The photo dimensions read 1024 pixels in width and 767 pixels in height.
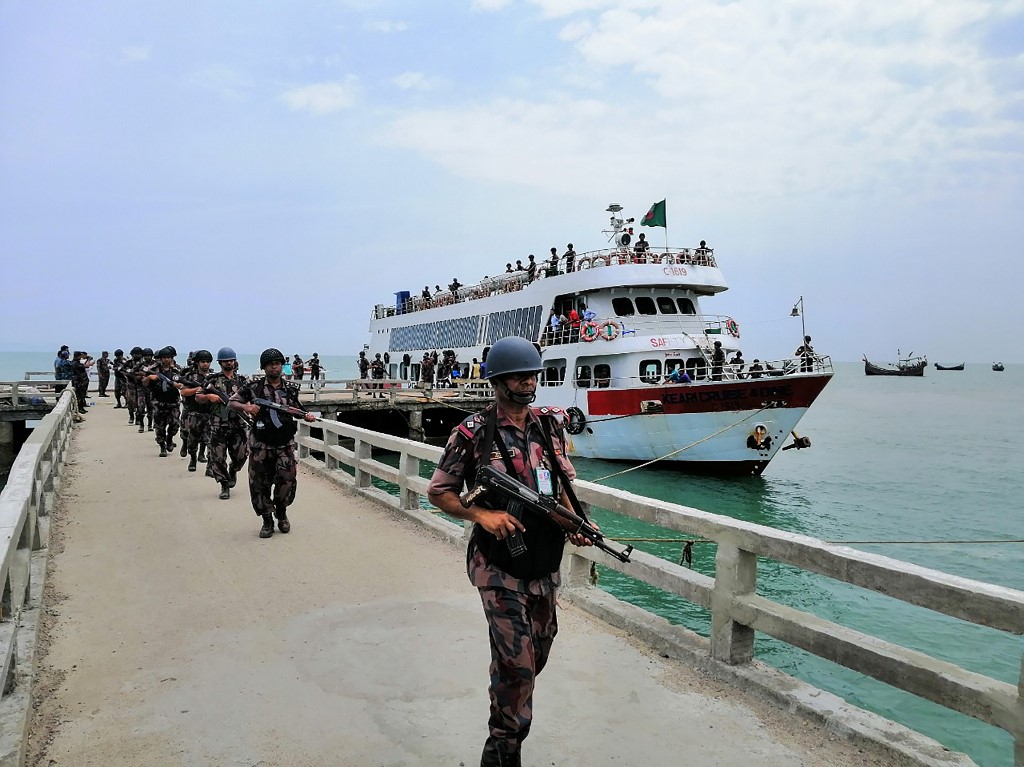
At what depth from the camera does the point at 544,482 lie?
3.00m

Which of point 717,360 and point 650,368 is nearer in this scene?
point 717,360

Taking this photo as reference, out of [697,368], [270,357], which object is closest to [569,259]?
[697,368]

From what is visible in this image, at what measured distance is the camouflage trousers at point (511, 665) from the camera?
2822 mm

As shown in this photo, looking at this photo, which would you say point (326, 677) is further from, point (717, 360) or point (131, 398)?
point (131, 398)

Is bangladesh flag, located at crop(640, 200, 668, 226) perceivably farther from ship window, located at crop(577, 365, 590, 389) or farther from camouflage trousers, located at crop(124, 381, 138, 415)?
camouflage trousers, located at crop(124, 381, 138, 415)

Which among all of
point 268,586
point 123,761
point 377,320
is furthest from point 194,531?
point 377,320

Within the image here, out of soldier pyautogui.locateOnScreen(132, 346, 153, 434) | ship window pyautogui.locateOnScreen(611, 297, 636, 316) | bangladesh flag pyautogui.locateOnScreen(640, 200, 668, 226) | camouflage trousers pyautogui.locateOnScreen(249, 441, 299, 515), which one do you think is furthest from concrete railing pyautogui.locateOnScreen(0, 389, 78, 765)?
bangladesh flag pyautogui.locateOnScreen(640, 200, 668, 226)

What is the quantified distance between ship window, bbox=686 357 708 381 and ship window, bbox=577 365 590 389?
120 inches

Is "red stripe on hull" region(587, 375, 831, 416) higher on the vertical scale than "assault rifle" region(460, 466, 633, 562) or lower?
higher

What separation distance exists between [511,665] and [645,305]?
804 inches

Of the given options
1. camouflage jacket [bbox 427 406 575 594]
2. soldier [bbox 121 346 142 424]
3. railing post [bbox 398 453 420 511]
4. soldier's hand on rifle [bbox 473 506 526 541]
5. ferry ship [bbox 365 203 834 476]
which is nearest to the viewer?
soldier's hand on rifle [bbox 473 506 526 541]

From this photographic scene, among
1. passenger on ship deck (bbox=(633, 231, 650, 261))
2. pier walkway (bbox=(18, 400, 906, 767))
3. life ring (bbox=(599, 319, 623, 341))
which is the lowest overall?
pier walkway (bbox=(18, 400, 906, 767))

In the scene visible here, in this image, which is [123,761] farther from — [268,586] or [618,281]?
[618,281]

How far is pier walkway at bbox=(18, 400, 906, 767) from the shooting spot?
3209 mm
